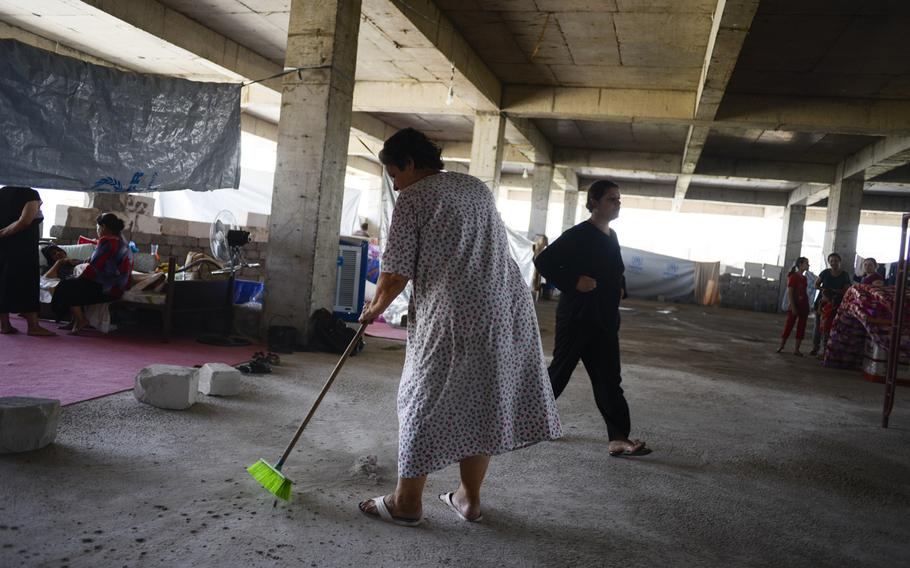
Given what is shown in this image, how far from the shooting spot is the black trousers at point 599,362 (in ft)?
13.8

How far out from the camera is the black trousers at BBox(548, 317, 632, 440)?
4215mm

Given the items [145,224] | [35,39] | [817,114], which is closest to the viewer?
[145,224]

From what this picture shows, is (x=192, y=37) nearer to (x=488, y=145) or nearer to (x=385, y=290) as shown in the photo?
(x=488, y=145)

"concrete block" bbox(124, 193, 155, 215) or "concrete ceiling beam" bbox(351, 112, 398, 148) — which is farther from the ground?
"concrete ceiling beam" bbox(351, 112, 398, 148)

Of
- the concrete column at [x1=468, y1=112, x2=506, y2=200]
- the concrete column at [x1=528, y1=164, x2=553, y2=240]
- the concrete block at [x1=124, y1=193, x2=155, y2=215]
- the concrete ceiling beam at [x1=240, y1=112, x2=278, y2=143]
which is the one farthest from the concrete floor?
the concrete ceiling beam at [x1=240, y1=112, x2=278, y2=143]

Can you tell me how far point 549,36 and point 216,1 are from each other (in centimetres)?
559

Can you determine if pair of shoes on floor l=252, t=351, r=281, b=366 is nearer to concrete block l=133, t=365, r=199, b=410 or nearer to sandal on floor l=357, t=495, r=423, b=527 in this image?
concrete block l=133, t=365, r=199, b=410

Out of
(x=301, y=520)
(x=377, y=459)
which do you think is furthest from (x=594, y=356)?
(x=301, y=520)

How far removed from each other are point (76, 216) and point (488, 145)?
8153 millimetres

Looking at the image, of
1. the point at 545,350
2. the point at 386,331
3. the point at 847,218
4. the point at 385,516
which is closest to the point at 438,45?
the point at 386,331

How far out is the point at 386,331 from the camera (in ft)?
31.7

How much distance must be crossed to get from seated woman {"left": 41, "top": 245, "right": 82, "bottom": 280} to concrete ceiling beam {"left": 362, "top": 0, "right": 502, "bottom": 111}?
17.2ft

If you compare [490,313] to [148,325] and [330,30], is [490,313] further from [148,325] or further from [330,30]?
[148,325]

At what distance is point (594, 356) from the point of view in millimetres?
4254
